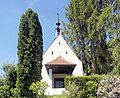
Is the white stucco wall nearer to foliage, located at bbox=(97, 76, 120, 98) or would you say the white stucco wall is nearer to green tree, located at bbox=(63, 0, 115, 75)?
green tree, located at bbox=(63, 0, 115, 75)

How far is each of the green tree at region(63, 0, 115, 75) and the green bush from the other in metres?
13.4

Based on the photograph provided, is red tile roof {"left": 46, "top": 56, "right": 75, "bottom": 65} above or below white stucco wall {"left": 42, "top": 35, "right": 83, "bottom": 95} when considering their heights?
below

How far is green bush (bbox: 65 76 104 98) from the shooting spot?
929 inches

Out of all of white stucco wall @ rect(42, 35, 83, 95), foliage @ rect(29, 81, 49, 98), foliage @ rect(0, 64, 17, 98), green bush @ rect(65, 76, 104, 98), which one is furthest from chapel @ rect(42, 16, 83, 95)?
foliage @ rect(29, 81, 49, 98)

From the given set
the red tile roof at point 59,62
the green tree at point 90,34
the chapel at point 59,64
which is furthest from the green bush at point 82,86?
the green tree at point 90,34

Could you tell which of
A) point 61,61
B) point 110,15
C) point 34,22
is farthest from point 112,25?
point 34,22

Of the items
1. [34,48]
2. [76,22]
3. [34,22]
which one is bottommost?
[34,48]

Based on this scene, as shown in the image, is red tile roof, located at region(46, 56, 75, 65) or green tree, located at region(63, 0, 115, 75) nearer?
red tile roof, located at region(46, 56, 75, 65)

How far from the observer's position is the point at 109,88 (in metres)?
22.8

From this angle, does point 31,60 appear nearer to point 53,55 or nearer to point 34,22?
point 34,22

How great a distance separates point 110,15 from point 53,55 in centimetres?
921

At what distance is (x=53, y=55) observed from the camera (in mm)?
38094

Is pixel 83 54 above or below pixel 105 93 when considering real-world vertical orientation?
above

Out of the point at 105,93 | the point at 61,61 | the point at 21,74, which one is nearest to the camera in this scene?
the point at 105,93
